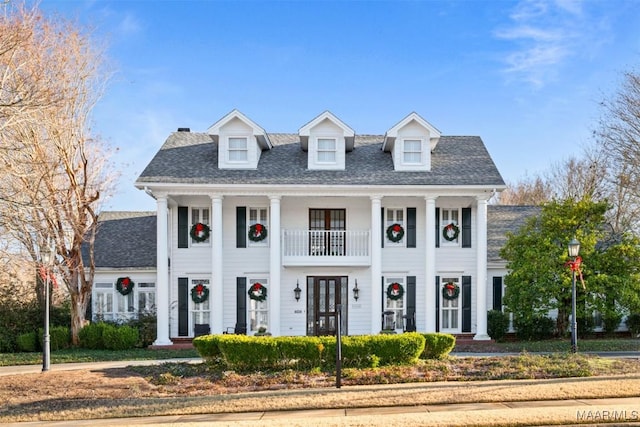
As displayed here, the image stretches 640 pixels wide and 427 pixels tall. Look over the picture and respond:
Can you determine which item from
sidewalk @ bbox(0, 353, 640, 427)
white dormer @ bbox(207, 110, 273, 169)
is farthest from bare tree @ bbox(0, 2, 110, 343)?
sidewalk @ bbox(0, 353, 640, 427)

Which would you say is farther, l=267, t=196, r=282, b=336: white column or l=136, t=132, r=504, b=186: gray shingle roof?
l=136, t=132, r=504, b=186: gray shingle roof

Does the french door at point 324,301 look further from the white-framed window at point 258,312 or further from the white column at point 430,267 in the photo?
the white column at point 430,267

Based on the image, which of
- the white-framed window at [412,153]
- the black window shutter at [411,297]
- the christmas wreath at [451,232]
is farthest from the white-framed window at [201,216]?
the christmas wreath at [451,232]

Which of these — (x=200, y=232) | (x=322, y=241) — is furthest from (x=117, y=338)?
(x=322, y=241)

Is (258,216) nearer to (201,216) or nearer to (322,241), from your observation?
(201,216)

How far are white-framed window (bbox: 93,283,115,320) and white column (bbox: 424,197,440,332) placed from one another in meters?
12.9

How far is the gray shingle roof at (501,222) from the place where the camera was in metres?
23.7

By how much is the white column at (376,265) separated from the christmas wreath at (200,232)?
6.64 meters

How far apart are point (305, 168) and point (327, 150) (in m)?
1.18

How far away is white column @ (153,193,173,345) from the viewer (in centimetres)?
1989

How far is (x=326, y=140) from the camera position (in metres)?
21.7

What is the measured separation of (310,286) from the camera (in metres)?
21.7

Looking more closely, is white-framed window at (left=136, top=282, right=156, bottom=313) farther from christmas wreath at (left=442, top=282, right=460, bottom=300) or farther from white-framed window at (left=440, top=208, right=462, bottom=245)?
white-framed window at (left=440, top=208, right=462, bottom=245)

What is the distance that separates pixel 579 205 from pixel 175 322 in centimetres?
1604
